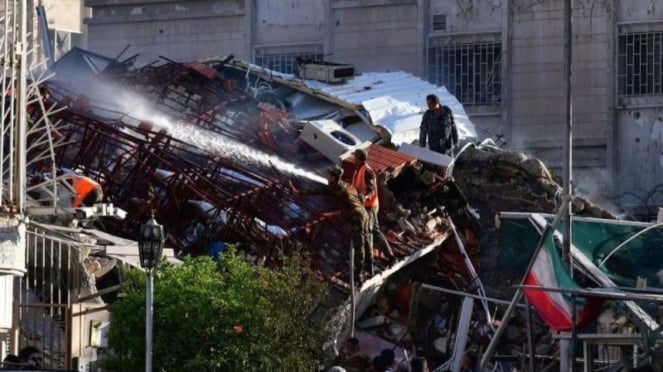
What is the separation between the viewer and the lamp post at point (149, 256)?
75.4 ft

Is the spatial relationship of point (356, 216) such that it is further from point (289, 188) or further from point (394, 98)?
point (394, 98)

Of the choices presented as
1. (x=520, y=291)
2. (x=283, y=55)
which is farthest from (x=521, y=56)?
(x=520, y=291)

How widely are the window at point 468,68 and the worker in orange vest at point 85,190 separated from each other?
53.5 feet

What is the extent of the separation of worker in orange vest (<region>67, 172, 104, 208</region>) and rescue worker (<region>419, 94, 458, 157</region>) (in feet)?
22.2

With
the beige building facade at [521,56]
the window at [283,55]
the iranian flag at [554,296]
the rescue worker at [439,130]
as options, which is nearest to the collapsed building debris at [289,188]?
the rescue worker at [439,130]

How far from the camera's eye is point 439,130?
111ft

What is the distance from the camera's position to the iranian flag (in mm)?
24922

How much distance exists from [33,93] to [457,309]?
7.51 meters

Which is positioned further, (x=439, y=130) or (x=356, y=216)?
(x=439, y=130)

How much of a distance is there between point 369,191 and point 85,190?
12.1ft

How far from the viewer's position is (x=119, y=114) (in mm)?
32438

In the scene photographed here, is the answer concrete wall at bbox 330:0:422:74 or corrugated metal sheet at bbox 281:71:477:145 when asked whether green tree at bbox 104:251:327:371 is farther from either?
A: concrete wall at bbox 330:0:422:74

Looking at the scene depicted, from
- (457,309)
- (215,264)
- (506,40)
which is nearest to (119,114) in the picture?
Answer: (457,309)

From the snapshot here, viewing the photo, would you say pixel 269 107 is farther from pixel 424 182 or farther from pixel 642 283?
pixel 642 283
